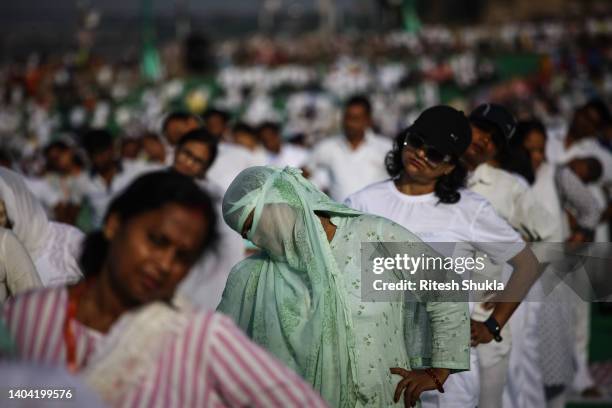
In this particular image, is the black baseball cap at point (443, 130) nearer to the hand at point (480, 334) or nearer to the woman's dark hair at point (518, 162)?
the hand at point (480, 334)

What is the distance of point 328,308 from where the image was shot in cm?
329

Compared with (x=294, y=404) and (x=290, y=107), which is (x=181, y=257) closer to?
(x=294, y=404)

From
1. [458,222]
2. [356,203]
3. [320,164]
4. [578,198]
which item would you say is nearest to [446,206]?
[458,222]

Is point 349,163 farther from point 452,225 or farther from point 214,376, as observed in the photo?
point 214,376

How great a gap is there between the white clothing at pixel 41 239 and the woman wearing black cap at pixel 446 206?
1.27m

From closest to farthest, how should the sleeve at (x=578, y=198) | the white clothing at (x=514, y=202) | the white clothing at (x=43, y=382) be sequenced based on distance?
the white clothing at (x=43, y=382), the white clothing at (x=514, y=202), the sleeve at (x=578, y=198)

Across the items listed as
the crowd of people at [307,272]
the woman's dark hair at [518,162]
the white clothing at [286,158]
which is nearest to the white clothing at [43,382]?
the crowd of people at [307,272]

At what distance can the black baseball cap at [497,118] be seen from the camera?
490cm

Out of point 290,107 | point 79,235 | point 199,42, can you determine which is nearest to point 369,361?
point 79,235

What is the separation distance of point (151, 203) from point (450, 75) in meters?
27.5

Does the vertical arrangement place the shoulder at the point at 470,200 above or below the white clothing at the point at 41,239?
above

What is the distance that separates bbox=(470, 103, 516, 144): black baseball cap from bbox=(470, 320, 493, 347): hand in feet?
4.10

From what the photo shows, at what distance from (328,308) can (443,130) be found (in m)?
1.11

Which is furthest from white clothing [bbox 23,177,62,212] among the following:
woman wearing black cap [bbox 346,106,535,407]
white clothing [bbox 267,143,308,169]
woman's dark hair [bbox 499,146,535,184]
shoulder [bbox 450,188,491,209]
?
shoulder [bbox 450,188,491,209]
